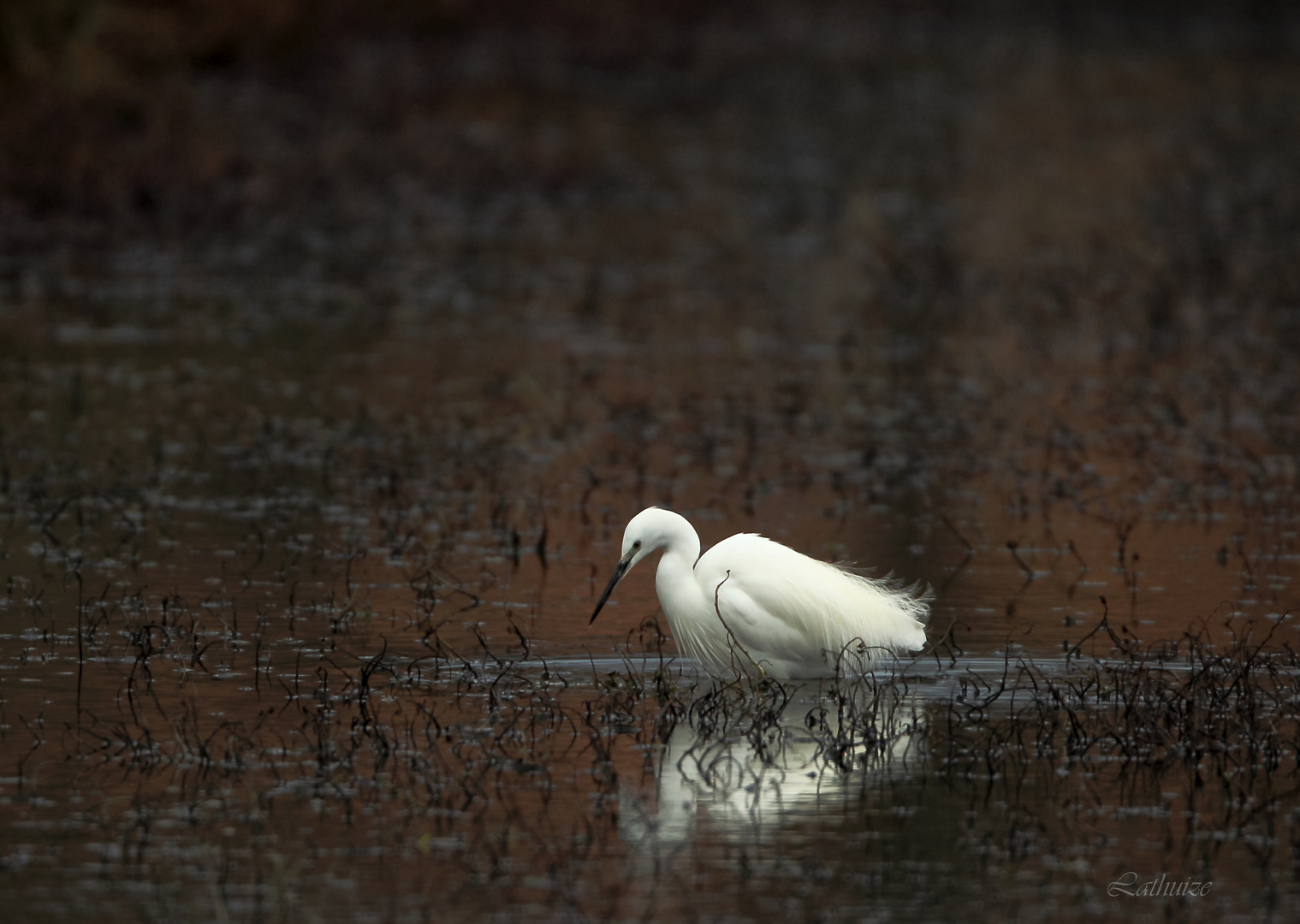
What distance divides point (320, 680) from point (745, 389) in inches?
331

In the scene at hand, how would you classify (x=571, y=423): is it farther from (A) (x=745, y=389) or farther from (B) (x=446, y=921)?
(B) (x=446, y=921)

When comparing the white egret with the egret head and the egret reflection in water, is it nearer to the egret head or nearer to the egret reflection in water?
the egret head

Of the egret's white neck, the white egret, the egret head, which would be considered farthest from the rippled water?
the egret head

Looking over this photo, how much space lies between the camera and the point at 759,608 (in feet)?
30.0

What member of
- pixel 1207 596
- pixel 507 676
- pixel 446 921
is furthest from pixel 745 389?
pixel 446 921

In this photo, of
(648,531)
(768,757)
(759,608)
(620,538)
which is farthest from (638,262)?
(768,757)

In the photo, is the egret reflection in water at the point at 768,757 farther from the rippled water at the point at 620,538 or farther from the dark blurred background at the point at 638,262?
the dark blurred background at the point at 638,262

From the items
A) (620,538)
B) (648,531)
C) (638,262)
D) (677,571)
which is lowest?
(677,571)

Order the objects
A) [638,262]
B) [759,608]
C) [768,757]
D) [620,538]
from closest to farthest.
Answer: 1. [768,757]
2. [759,608]
3. [620,538]
4. [638,262]

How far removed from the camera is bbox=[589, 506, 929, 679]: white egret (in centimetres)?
915

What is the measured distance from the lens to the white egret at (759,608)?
9.15 metres

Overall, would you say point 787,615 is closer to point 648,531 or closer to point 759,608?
point 759,608

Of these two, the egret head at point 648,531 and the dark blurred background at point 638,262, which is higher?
the dark blurred background at point 638,262

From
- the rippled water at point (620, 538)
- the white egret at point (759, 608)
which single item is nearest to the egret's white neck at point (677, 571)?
the white egret at point (759, 608)
